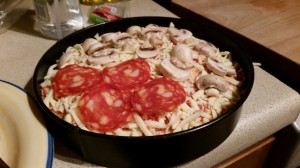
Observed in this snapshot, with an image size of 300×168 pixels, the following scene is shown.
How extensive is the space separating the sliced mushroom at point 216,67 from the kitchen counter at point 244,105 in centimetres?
9

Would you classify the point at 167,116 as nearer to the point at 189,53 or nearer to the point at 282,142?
the point at 189,53

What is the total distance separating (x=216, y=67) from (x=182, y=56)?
75 millimetres

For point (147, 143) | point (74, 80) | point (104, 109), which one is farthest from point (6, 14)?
point (147, 143)

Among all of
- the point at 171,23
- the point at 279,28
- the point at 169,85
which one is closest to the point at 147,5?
the point at 171,23

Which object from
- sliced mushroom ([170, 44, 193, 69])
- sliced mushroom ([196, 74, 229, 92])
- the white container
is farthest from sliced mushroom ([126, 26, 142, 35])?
the white container

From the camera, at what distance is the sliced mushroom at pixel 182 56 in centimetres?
64

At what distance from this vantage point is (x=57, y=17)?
86cm

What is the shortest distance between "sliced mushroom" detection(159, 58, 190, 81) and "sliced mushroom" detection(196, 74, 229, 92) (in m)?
0.03

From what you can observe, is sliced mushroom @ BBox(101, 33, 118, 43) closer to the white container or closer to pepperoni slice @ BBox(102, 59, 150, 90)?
pepperoni slice @ BBox(102, 59, 150, 90)

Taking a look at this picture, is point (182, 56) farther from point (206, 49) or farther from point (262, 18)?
point (262, 18)

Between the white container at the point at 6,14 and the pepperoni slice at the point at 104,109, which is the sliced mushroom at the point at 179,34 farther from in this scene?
the white container at the point at 6,14

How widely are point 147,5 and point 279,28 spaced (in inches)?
17.1

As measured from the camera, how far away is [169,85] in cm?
56

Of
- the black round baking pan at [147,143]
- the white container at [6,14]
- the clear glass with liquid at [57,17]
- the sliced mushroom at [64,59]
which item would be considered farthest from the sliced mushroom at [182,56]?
the white container at [6,14]
